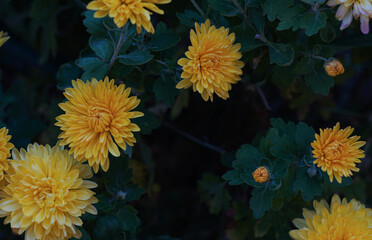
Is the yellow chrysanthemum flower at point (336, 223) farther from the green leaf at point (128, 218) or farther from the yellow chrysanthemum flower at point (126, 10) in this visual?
the yellow chrysanthemum flower at point (126, 10)

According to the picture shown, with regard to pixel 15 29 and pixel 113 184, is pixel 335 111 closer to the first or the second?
pixel 113 184

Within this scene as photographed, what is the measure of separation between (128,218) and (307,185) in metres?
0.59

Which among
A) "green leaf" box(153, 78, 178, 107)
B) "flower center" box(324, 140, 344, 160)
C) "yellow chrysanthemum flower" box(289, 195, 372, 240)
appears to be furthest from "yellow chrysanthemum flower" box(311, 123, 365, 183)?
"green leaf" box(153, 78, 178, 107)

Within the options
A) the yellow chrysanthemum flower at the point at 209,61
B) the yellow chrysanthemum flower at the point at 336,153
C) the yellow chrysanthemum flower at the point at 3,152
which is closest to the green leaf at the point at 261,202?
the yellow chrysanthemum flower at the point at 336,153

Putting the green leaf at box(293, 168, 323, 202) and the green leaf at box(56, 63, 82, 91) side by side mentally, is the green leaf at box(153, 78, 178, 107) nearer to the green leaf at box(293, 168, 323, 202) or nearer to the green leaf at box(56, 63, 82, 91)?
the green leaf at box(56, 63, 82, 91)

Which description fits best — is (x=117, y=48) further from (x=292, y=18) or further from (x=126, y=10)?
(x=292, y=18)

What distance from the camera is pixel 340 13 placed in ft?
3.93

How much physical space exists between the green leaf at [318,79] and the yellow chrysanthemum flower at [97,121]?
1.96 feet

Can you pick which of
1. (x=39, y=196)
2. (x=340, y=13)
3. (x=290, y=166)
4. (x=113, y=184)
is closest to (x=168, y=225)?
(x=113, y=184)

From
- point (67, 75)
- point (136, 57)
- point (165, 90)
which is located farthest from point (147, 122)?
point (67, 75)

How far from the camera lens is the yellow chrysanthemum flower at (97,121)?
1.17 meters

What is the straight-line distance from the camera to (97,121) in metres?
1.16

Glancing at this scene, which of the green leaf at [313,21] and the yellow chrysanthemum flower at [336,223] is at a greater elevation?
the green leaf at [313,21]

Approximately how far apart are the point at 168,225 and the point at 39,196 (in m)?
0.98
